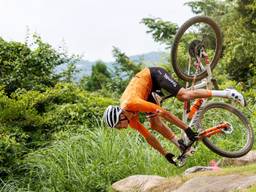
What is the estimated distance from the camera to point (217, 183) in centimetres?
738

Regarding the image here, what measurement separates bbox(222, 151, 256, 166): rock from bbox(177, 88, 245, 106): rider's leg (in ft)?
4.25

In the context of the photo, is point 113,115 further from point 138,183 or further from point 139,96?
point 138,183

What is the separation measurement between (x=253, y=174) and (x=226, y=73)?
11844mm

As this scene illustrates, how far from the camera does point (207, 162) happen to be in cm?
1000

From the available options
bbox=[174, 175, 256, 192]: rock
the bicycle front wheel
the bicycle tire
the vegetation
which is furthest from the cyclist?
the vegetation

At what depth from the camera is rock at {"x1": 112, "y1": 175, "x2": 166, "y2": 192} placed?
877 centimetres

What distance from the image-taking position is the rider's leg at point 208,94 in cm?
823

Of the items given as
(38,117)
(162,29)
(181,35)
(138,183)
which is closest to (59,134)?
(38,117)

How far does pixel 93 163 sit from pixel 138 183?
1.52 metres

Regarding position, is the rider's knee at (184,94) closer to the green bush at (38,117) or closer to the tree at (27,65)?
the green bush at (38,117)

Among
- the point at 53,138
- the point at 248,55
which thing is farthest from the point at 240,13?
the point at 53,138

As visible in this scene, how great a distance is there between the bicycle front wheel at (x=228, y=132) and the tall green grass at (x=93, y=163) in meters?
0.50

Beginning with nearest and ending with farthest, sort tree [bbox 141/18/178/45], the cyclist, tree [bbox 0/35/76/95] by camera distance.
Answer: the cyclist
tree [bbox 0/35/76/95]
tree [bbox 141/18/178/45]

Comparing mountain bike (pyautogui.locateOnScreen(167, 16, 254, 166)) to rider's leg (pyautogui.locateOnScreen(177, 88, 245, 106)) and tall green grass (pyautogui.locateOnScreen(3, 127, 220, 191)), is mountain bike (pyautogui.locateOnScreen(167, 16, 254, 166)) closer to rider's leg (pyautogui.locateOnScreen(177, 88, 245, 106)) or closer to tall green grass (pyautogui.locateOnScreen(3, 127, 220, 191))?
rider's leg (pyautogui.locateOnScreen(177, 88, 245, 106))
